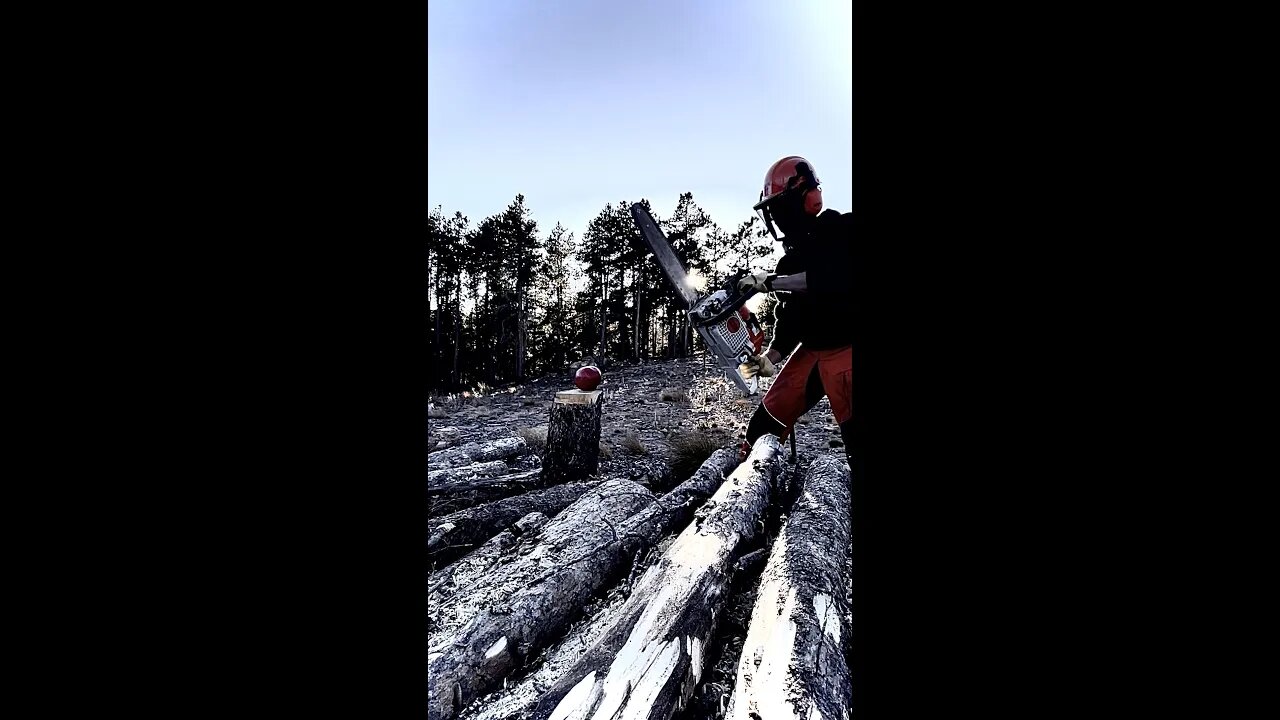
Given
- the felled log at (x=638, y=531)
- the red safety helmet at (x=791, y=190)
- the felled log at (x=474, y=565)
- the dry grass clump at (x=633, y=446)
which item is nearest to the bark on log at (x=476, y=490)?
the felled log at (x=474, y=565)

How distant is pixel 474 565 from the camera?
2.11 meters

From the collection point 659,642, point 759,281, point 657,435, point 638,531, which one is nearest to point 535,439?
point 657,435

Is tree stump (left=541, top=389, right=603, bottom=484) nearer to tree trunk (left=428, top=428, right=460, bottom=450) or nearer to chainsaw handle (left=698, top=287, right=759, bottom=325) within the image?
chainsaw handle (left=698, top=287, right=759, bottom=325)

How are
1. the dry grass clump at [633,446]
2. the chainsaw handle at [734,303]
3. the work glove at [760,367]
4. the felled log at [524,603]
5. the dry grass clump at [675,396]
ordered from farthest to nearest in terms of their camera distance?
1. the dry grass clump at [675,396]
2. the dry grass clump at [633,446]
3. the work glove at [760,367]
4. the chainsaw handle at [734,303]
5. the felled log at [524,603]

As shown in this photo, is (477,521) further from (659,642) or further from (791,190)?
(791,190)

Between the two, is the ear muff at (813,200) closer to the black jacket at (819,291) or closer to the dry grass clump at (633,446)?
the black jacket at (819,291)

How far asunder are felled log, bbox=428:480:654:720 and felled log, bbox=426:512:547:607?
10cm

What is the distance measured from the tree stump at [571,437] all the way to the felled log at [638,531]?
2.81ft

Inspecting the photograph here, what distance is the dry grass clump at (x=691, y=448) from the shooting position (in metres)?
4.72

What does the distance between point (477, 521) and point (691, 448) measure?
3183 mm
